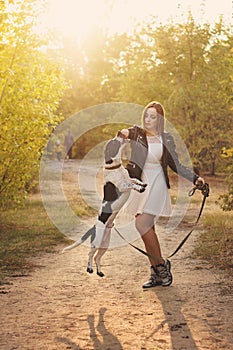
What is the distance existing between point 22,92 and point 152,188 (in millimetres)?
5002

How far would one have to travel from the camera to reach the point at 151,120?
6906 mm

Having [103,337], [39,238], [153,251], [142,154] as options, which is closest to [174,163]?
[142,154]

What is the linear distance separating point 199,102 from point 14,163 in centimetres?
1741

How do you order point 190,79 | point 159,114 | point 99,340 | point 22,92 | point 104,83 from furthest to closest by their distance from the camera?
1. point 104,83
2. point 190,79
3. point 22,92
4. point 159,114
5. point 99,340

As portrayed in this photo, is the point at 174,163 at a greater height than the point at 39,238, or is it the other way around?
the point at 174,163

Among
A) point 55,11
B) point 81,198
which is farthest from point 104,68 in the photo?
point 55,11

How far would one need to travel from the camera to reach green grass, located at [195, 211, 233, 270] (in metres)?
8.90

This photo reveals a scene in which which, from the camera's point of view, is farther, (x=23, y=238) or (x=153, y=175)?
(x=23, y=238)

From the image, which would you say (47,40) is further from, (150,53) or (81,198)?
(150,53)

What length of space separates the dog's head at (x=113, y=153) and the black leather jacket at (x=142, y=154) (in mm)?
441

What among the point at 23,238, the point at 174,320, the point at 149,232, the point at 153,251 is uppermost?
the point at 149,232

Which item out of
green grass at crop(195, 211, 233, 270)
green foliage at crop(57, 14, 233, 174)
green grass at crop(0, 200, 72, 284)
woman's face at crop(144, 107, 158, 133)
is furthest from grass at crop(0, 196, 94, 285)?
green foliage at crop(57, 14, 233, 174)

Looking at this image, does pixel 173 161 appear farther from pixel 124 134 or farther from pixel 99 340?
pixel 99 340

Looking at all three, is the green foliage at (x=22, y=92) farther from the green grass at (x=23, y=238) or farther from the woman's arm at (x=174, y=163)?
the woman's arm at (x=174, y=163)
